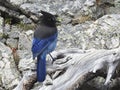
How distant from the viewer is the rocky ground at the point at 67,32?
9.39 meters

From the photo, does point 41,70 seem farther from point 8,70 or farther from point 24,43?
point 24,43

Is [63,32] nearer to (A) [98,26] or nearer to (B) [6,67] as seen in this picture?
(A) [98,26]

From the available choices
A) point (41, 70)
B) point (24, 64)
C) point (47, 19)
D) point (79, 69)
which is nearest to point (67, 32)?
point (24, 64)

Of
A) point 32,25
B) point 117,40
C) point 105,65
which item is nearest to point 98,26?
point 117,40

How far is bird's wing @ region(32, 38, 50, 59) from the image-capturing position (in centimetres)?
751

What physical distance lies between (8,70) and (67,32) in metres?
1.60

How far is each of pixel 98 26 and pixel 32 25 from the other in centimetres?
152

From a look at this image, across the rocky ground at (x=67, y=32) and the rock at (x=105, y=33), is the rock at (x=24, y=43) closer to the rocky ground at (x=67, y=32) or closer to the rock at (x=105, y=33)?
the rocky ground at (x=67, y=32)

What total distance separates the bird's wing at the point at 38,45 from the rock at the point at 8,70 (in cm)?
163

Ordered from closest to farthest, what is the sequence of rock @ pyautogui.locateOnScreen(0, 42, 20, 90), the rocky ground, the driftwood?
the driftwood, rock @ pyautogui.locateOnScreen(0, 42, 20, 90), the rocky ground

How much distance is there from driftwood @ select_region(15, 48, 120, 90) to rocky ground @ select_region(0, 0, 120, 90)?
1050 mm

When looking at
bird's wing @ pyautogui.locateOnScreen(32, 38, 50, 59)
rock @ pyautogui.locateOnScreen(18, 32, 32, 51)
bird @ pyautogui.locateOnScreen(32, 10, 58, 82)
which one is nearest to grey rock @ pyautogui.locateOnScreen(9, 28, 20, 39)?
rock @ pyautogui.locateOnScreen(18, 32, 32, 51)

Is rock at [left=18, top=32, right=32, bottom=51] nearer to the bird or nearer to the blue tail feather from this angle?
the bird

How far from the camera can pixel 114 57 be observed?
25.3 feet
